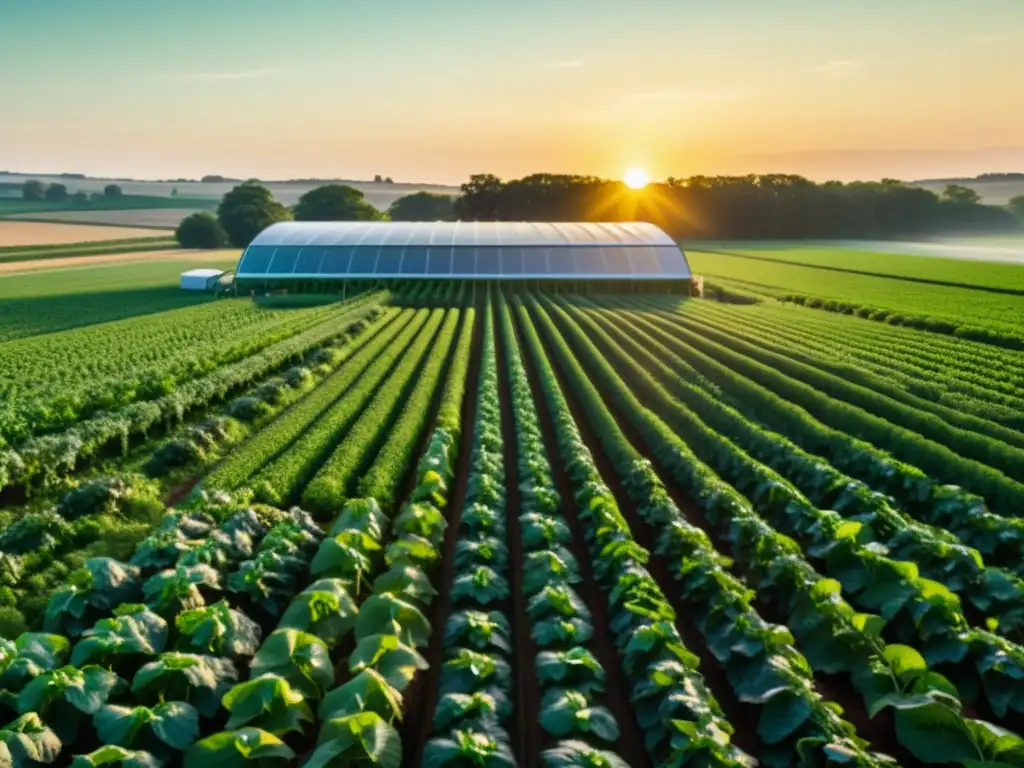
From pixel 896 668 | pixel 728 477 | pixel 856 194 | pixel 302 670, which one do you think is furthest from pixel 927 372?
pixel 856 194

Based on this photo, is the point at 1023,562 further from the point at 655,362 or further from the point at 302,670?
the point at 655,362

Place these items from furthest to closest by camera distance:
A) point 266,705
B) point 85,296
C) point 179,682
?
point 85,296, point 179,682, point 266,705

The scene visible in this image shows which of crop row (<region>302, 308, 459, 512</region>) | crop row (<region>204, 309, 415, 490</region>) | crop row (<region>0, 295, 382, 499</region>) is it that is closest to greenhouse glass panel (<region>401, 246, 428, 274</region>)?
crop row (<region>204, 309, 415, 490</region>)

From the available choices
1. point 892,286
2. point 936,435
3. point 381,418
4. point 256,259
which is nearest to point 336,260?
point 256,259

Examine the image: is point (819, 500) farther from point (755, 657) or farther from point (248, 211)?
point (248, 211)

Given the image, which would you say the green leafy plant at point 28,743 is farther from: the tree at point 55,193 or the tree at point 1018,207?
the tree at point 55,193

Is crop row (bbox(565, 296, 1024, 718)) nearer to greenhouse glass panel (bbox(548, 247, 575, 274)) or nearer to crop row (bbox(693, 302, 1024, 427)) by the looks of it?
crop row (bbox(693, 302, 1024, 427))

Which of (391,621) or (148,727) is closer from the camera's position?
(148,727)
